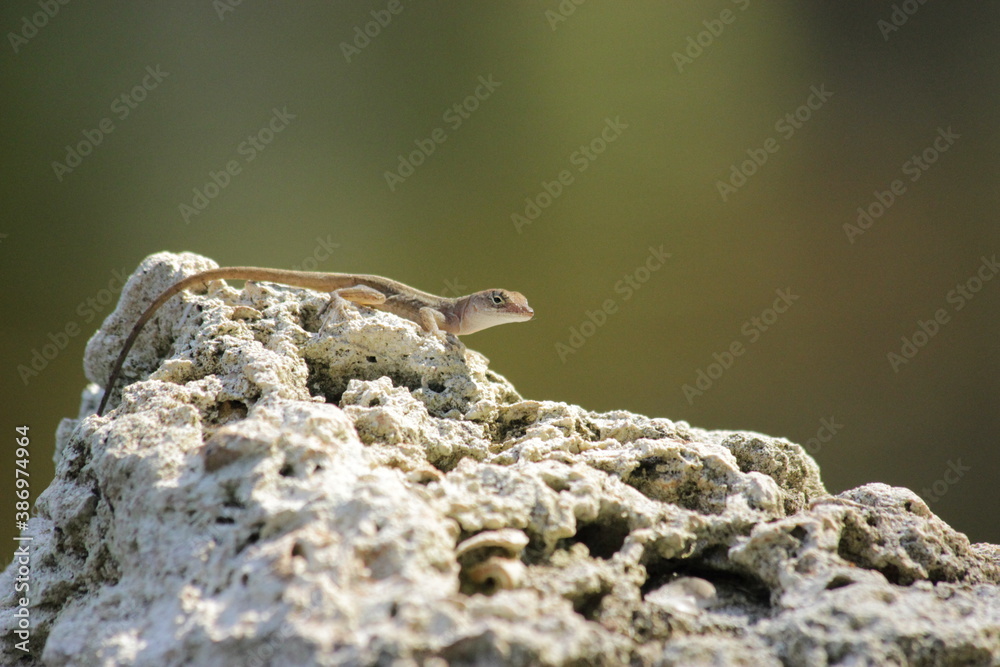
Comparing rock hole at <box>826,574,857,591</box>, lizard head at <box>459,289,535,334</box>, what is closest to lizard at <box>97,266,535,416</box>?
lizard head at <box>459,289,535,334</box>

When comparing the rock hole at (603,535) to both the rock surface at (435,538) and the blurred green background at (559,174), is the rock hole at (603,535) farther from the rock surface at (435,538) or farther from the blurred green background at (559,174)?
the blurred green background at (559,174)

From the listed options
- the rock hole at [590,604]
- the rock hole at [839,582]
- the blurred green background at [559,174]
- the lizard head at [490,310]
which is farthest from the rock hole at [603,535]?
the blurred green background at [559,174]

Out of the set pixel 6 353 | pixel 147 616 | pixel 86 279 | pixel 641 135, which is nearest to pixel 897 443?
pixel 641 135

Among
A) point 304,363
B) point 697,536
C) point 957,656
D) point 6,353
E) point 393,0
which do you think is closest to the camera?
point 957,656

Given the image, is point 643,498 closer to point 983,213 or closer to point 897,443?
point 897,443

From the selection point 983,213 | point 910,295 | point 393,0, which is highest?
point 983,213

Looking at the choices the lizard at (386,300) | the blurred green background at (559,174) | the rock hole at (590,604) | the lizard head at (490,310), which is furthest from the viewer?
the blurred green background at (559,174)

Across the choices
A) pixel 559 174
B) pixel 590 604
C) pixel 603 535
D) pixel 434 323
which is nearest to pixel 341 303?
pixel 434 323
